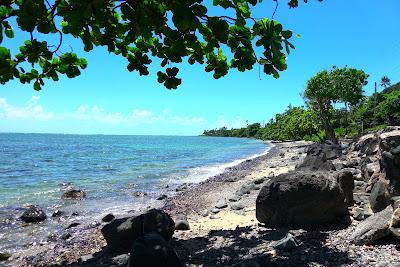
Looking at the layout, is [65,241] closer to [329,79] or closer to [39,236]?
[39,236]

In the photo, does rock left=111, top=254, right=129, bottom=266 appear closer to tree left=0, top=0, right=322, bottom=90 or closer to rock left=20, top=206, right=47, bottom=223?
tree left=0, top=0, right=322, bottom=90

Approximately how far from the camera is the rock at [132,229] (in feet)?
31.7

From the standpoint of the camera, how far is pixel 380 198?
9586 mm

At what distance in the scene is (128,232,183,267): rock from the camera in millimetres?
6977

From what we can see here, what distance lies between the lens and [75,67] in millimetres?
7207

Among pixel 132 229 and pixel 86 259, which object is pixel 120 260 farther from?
pixel 86 259

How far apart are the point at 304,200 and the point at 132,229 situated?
4.22 m

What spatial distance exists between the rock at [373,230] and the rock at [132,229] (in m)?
4.34

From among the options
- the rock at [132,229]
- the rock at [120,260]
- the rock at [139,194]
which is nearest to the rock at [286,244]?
the rock at [132,229]

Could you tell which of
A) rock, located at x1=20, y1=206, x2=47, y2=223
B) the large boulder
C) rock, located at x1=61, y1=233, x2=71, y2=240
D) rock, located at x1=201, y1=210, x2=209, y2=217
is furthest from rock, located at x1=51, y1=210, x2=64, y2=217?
the large boulder

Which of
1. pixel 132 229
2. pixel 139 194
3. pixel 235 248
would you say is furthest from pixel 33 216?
pixel 235 248

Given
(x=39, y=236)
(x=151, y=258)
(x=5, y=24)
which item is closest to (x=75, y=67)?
(x=5, y=24)

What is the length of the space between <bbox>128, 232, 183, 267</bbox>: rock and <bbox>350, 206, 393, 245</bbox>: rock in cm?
350

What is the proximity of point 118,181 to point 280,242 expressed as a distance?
839 inches
